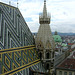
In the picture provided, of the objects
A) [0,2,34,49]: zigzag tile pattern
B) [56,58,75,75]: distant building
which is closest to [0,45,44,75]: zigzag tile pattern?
[0,2,34,49]: zigzag tile pattern

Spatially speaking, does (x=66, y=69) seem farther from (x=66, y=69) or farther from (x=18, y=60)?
(x=18, y=60)

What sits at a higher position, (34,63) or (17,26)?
(17,26)

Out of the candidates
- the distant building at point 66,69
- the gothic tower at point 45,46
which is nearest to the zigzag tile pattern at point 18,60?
the gothic tower at point 45,46

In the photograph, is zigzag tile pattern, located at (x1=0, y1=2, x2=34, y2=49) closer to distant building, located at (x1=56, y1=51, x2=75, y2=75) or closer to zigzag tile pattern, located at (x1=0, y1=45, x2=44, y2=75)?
zigzag tile pattern, located at (x1=0, y1=45, x2=44, y2=75)

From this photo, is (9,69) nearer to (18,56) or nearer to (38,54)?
(18,56)

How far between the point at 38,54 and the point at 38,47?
1.50 metres

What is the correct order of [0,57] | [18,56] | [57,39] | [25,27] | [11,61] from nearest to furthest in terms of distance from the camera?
[0,57], [11,61], [18,56], [25,27], [57,39]

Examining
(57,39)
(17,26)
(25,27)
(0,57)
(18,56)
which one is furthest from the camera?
(57,39)

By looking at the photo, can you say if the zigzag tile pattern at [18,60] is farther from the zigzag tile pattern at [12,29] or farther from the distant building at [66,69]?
the distant building at [66,69]

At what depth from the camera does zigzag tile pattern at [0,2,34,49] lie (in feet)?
74.7

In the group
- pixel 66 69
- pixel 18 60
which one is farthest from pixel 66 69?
pixel 18 60

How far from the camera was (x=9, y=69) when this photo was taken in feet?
69.5

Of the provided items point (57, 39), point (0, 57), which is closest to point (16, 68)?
point (0, 57)

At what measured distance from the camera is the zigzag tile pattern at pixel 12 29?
22.8 metres
